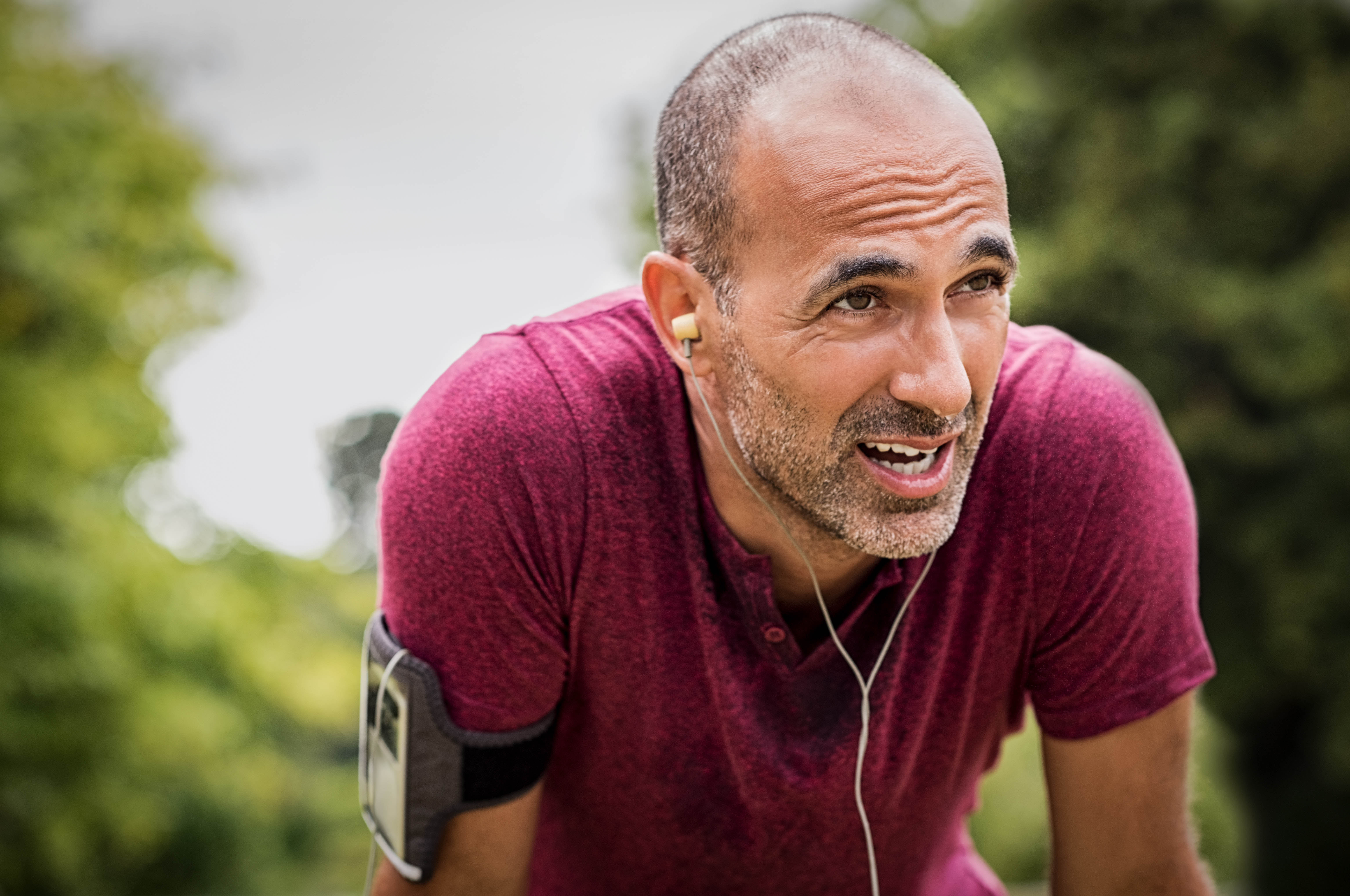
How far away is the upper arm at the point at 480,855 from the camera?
1.53 metres

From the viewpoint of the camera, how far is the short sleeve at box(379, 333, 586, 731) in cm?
142

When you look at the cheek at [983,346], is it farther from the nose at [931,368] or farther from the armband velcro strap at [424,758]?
the armband velcro strap at [424,758]

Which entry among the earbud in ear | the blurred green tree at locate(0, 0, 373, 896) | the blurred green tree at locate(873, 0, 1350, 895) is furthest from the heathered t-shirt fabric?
the blurred green tree at locate(873, 0, 1350, 895)

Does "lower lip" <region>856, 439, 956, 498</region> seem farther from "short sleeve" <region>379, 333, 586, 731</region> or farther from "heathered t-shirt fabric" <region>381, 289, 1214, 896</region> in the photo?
"short sleeve" <region>379, 333, 586, 731</region>

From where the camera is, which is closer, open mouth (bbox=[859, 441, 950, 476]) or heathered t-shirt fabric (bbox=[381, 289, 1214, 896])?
open mouth (bbox=[859, 441, 950, 476])

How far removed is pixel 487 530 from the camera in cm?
142

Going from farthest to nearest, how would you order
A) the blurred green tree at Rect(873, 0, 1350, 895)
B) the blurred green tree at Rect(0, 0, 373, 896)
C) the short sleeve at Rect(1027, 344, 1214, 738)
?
the blurred green tree at Rect(873, 0, 1350, 895)
the blurred green tree at Rect(0, 0, 373, 896)
the short sleeve at Rect(1027, 344, 1214, 738)

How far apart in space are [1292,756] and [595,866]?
9950 millimetres

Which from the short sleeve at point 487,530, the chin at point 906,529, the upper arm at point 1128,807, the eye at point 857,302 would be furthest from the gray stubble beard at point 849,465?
the upper arm at point 1128,807

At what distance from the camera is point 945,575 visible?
4.95ft

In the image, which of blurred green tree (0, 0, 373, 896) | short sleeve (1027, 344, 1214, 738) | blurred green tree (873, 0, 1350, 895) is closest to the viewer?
short sleeve (1027, 344, 1214, 738)

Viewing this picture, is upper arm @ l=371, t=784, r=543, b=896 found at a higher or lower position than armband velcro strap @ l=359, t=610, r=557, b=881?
lower

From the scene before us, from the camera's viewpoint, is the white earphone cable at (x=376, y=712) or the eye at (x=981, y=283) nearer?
the eye at (x=981, y=283)

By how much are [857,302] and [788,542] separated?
1.14 feet
